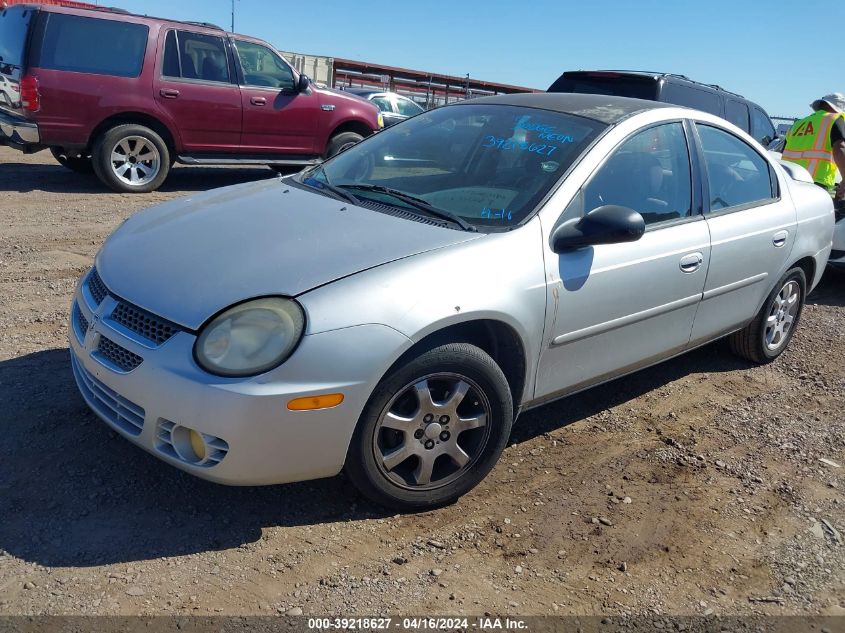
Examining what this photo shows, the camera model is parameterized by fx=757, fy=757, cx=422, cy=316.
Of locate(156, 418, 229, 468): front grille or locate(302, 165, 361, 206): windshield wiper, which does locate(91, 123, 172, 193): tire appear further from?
locate(156, 418, 229, 468): front grille

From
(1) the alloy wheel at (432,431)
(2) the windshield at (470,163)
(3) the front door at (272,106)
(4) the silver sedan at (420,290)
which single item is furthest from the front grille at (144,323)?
(3) the front door at (272,106)

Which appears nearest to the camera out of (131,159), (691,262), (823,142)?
(691,262)

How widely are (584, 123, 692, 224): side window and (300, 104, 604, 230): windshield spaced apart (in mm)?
177

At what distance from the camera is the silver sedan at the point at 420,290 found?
256 cm

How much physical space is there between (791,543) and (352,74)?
24578 millimetres

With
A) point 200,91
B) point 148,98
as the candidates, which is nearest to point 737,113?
point 200,91

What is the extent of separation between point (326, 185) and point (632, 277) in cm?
155

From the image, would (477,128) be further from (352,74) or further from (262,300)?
(352,74)

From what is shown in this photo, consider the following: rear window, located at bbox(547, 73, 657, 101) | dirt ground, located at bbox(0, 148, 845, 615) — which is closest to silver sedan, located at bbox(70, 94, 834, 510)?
dirt ground, located at bbox(0, 148, 845, 615)

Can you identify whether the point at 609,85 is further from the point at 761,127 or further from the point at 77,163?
the point at 77,163

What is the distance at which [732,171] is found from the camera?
4328mm

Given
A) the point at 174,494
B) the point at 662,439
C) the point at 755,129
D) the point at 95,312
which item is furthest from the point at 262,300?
the point at 755,129

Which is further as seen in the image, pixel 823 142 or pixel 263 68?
pixel 263 68

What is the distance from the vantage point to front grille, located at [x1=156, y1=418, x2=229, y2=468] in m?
2.54
